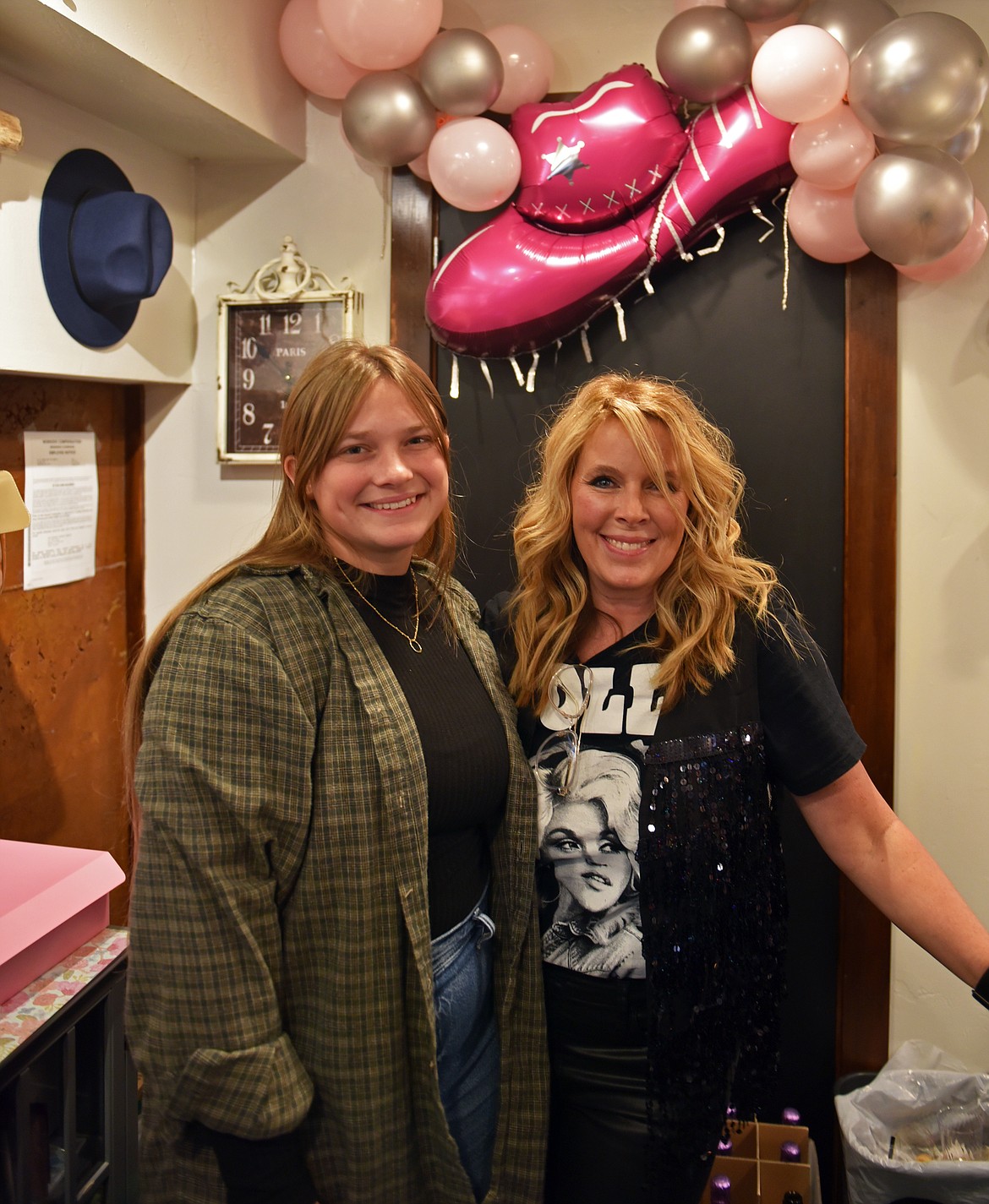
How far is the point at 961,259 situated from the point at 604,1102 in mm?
1638

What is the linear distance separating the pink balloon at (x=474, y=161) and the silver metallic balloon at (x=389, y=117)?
4 centimetres

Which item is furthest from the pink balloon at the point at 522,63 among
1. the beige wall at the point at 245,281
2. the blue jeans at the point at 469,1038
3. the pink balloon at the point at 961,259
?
the blue jeans at the point at 469,1038

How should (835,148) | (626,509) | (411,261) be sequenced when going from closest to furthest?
(626,509) → (835,148) → (411,261)

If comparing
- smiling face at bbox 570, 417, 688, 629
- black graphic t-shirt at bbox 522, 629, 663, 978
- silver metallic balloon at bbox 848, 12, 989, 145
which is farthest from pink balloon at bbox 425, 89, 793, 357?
black graphic t-shirt at bbox 522, 629, 663, 978

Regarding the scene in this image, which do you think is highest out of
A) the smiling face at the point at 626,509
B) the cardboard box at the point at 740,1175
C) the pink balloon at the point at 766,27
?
the pink balloon at the point at 766,27

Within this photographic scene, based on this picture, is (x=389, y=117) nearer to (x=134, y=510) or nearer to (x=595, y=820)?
(x=134, y=510)

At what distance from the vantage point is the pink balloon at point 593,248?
192 centimetres

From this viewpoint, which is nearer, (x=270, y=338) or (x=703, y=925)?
(x=703, y=925)

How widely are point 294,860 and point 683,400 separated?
85 centimetres

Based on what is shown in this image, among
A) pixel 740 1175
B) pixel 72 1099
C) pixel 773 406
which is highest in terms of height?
pixel 773 406

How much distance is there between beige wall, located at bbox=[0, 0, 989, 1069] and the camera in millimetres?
1841

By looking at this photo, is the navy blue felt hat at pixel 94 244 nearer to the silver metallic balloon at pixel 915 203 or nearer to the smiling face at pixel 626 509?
the smiling face at pixel 626 509

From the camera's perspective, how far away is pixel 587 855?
1.36 metres

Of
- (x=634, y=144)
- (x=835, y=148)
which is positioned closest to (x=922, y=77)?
(x=835, y=148)
